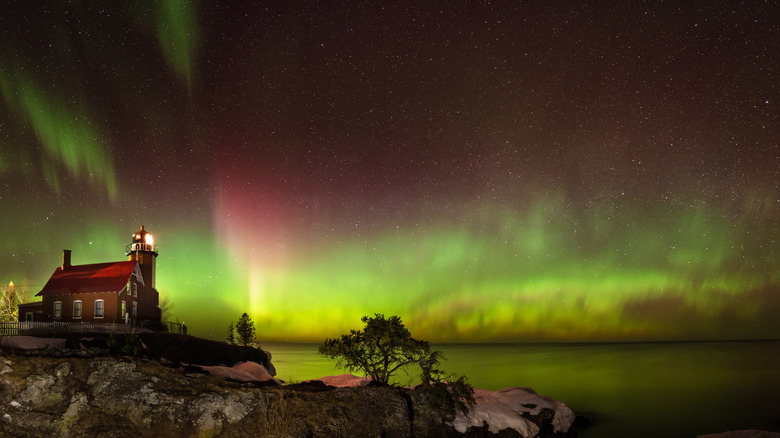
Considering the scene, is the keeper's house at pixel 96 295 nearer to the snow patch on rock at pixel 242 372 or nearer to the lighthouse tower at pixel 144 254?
the lighthouse tower at pixel 144 254

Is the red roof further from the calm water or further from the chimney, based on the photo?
the calm water

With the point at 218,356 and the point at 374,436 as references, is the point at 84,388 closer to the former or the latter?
the point at 374,436

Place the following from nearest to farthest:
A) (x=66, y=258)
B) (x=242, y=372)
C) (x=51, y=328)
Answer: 1. (x=242, y=372)
2. (x=51, y=328)
3. (x=66, y=258)

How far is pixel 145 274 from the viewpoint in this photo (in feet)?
174

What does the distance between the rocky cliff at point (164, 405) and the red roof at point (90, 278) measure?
→ 74.3 feet

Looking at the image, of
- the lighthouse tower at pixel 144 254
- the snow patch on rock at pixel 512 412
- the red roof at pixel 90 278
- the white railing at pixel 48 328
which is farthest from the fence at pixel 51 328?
the snow patch on rock at pixel 512 412

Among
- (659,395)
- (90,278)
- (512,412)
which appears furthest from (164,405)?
(659,395)

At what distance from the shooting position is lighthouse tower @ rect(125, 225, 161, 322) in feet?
166

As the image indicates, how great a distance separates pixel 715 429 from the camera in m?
35.7

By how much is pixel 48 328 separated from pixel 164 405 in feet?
63.7

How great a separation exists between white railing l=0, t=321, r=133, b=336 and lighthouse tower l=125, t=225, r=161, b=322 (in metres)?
8.49

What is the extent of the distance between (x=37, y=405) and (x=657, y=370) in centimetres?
8072

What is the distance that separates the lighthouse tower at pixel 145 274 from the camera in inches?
1997

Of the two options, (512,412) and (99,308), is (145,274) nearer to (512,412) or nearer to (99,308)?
(99,308)
